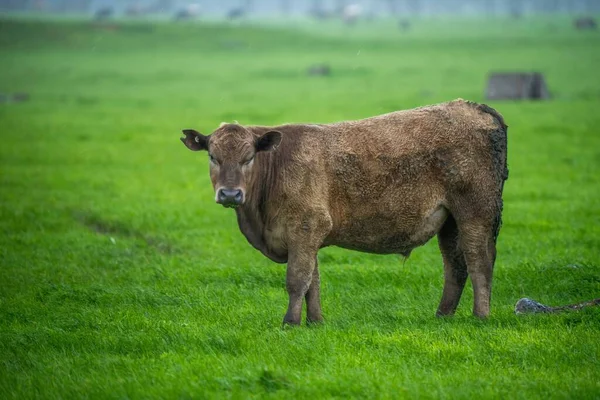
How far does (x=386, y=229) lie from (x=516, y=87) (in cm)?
3004

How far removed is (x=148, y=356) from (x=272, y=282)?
3.69 metres

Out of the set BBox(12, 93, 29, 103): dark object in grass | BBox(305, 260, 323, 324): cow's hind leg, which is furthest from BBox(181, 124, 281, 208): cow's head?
BBox(12, 93, 29, 103): dark object in grass

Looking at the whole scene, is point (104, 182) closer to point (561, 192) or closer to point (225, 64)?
point (561, 192)

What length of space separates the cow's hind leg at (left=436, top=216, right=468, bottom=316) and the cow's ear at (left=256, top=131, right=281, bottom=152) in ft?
7.45

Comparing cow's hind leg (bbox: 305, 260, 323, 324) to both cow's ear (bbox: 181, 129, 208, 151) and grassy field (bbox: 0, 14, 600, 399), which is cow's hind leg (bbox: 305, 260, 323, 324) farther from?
cow's ear (bbox: 181, 129, 208, 151)

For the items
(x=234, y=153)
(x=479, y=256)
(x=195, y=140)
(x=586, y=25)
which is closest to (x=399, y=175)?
(x=479, y=256)

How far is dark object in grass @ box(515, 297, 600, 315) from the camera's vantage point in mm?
10570

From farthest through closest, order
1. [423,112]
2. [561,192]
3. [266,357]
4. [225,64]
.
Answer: [225,64]
[561,192]
[423,112]
[266,357]

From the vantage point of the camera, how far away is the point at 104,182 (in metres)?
22.8

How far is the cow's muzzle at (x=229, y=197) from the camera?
9789mm

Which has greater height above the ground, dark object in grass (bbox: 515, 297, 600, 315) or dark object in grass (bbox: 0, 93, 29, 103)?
dark object in grass (bbox: 0, 93, 29, 103)

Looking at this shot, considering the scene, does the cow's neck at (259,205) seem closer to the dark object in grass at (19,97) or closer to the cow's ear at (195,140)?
the cow's ear at (195,140)

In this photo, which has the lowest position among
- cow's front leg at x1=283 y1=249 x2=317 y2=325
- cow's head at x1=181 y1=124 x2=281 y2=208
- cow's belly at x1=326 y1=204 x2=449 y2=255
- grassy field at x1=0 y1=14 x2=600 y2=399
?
grassy field at x1=0 y1=14 x2=600 y2=399

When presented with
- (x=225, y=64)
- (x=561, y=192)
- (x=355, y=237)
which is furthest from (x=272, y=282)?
(x=225, y=64)
